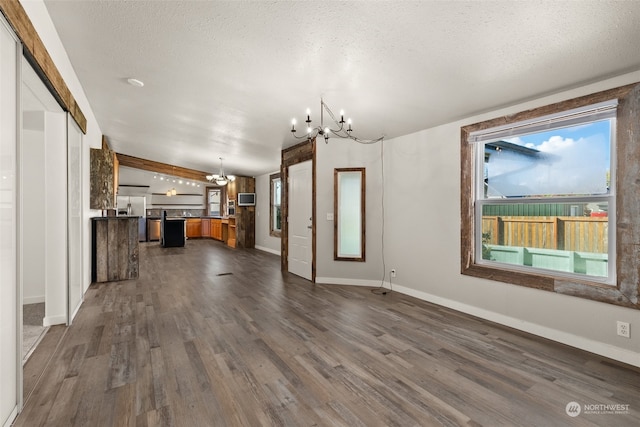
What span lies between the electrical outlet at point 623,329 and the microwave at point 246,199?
8624 millimetres

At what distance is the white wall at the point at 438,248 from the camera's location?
2.63m

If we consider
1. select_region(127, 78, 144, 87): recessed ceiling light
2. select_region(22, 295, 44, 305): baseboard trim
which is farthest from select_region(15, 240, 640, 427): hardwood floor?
select_region(127, 78, 144, 87): recessed ceiling light

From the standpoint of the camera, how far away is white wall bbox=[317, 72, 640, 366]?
2.63 meters

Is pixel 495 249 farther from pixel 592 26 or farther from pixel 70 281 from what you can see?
pixel 70 281

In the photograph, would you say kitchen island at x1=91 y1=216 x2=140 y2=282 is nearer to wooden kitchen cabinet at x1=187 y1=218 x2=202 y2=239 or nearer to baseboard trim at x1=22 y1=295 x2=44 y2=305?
baseboard trim at x1=22 y1=295 x2=44 y2=305

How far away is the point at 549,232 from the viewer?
3.04 metres

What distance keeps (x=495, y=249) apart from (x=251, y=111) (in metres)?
3.58

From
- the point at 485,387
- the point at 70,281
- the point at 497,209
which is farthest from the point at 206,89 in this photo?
the point at 485,387

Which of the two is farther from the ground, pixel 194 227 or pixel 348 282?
pixel 194 227

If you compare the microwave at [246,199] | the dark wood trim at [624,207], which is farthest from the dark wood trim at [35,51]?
the microwave at [246,199]

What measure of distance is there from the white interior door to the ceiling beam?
8570 millimetres

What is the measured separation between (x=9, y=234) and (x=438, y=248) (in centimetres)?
405

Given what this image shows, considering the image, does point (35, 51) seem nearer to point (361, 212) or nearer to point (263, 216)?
point (361, 212)

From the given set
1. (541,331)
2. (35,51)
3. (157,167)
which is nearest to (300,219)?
(541,331)
